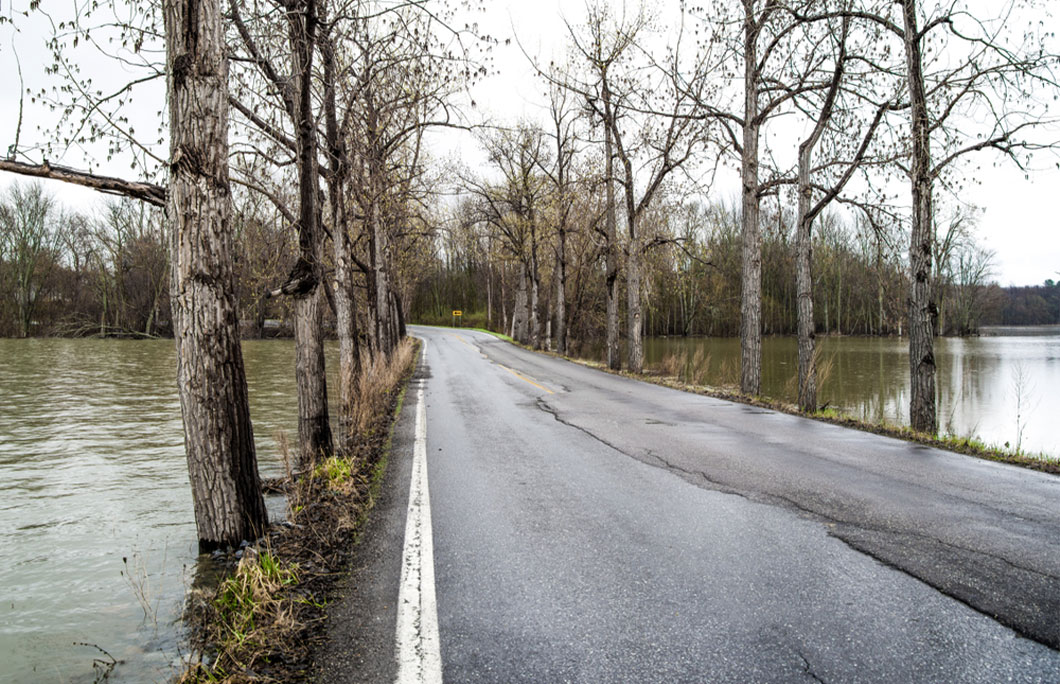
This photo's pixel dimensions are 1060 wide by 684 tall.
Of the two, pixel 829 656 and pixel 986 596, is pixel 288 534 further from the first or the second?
pixel 986 596

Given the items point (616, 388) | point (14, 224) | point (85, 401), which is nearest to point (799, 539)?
point (616, 388)

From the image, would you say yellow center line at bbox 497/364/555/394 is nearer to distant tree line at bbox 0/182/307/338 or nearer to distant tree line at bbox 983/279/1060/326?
distant tree line at bbox 0/182/307/338

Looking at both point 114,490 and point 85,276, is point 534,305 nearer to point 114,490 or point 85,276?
point 114,490

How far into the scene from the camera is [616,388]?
15.5 metres

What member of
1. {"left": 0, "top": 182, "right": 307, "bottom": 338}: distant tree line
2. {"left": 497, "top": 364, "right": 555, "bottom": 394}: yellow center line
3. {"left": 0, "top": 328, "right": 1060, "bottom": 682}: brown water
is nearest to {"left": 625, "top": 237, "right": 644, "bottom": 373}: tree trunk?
{"left": 497, "top": 364, "right": 555, "bottom": 394}: yellow center line

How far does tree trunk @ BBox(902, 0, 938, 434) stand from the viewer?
32.9 ft

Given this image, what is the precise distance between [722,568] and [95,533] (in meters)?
6.50

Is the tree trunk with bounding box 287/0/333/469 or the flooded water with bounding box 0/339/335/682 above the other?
the tree trunk with bounding box 287/0/333/469

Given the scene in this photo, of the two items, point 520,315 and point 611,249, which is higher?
point 611,249

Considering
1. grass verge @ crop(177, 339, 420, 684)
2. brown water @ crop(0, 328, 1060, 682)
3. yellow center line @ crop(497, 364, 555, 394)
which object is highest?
yellow center line @ crop(497, 364, 555, 394)

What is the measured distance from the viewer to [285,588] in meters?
3.76

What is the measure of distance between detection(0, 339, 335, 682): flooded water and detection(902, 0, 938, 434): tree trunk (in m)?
10.4

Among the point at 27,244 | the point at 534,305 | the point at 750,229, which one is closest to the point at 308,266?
the point at 750,229

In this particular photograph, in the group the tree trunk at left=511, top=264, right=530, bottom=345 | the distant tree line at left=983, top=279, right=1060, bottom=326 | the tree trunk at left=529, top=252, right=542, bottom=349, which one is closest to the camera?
the tree trunk at left=529, top=252, right=542, bottom=349
